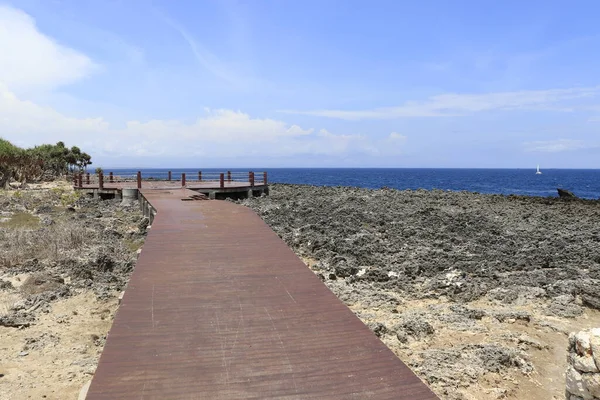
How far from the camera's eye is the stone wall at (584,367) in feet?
10.9

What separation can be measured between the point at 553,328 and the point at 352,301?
128 inches

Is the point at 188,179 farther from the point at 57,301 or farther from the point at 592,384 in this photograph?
the point at 592,384

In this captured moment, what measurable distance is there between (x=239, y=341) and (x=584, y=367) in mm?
2881

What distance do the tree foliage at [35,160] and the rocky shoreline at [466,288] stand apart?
99.2 feet

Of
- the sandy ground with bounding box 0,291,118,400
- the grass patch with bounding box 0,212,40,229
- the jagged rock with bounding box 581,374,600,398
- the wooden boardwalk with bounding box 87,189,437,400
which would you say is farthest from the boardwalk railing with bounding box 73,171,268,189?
the jagged rock with bounding box 581,374,600,398

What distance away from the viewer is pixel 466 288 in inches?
346

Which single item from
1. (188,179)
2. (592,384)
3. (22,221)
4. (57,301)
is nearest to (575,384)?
(592,384)

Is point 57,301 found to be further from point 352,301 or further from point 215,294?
point 352,301

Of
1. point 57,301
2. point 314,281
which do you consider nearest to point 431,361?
point 314,281

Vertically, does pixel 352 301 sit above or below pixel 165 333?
below

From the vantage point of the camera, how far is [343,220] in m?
16.4

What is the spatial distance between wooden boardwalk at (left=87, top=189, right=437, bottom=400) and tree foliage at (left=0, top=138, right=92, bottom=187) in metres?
36.1

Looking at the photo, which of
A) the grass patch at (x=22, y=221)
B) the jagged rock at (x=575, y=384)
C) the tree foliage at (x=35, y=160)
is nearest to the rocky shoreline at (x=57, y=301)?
the grass patch at (x=22, y=221)

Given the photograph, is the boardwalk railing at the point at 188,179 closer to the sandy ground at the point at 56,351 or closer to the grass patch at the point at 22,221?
the grass patch at the point at 22,221
